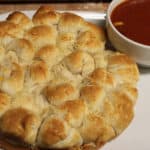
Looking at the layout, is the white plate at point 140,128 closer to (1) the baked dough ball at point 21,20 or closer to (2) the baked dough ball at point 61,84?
(2) the baked dough ball at point 61,84

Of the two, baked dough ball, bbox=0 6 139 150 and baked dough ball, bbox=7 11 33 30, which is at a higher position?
baked dough ball, bbox=7 11 33 30

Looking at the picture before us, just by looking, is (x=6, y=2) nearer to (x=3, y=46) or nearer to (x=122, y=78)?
(x=3, y=46)

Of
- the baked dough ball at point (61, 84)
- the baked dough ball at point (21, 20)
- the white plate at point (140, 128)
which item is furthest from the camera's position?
the baked dough ball at point (21, 20)

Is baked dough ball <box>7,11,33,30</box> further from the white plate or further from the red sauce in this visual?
the white plate

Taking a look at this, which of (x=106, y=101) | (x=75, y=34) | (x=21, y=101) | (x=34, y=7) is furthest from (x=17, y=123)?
(x=34, y=7)

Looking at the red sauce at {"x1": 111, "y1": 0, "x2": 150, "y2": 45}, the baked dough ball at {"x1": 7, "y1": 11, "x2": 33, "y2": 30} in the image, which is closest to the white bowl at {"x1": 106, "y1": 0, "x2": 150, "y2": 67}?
the red sauce at {"x1": 111, "y1": 0, "x2": 150, "y2": 45}

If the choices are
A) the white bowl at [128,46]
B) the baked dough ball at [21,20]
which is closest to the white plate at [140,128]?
the white bowl at [128,46]
